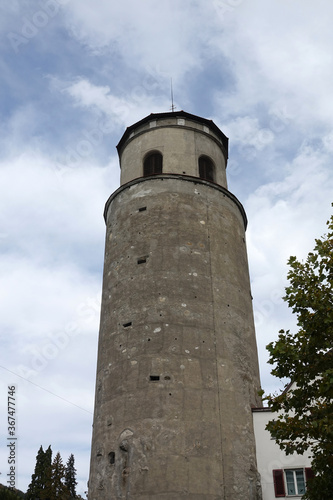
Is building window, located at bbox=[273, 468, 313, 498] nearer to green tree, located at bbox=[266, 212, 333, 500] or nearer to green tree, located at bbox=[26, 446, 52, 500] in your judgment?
green tree, located at bbox=[266, 212, 333, 500]

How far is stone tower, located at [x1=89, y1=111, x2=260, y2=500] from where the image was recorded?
675 inches

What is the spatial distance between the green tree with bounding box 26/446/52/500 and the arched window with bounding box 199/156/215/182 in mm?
33413

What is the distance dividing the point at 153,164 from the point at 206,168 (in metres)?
2.69

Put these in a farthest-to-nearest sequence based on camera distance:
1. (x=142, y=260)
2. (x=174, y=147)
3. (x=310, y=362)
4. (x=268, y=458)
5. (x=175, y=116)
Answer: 1. (x=175, y=116)
2. (x=174, y=147)
3. (x=142, y=260)
4. (x=268, y=458)
5. (x=310, y=362)

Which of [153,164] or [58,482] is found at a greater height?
[153,164]

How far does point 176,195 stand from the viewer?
22.7 meters

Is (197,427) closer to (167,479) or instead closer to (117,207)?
(167,479)

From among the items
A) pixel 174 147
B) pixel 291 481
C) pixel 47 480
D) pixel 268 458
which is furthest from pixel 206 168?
pixel 47 480

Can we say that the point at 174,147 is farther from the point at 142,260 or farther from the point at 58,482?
the point at 58,482

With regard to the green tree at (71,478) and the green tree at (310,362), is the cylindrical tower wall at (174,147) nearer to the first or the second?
the green tree at (310,362)

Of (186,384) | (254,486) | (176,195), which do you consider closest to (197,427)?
(186,384)

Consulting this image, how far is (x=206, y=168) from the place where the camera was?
25.2m

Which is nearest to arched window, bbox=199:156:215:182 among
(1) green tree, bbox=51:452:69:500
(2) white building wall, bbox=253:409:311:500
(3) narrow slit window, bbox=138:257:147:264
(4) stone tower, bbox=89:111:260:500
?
(4) stone tower, bbox=89:111:260:500

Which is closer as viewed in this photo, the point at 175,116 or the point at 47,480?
the point at 175,116
